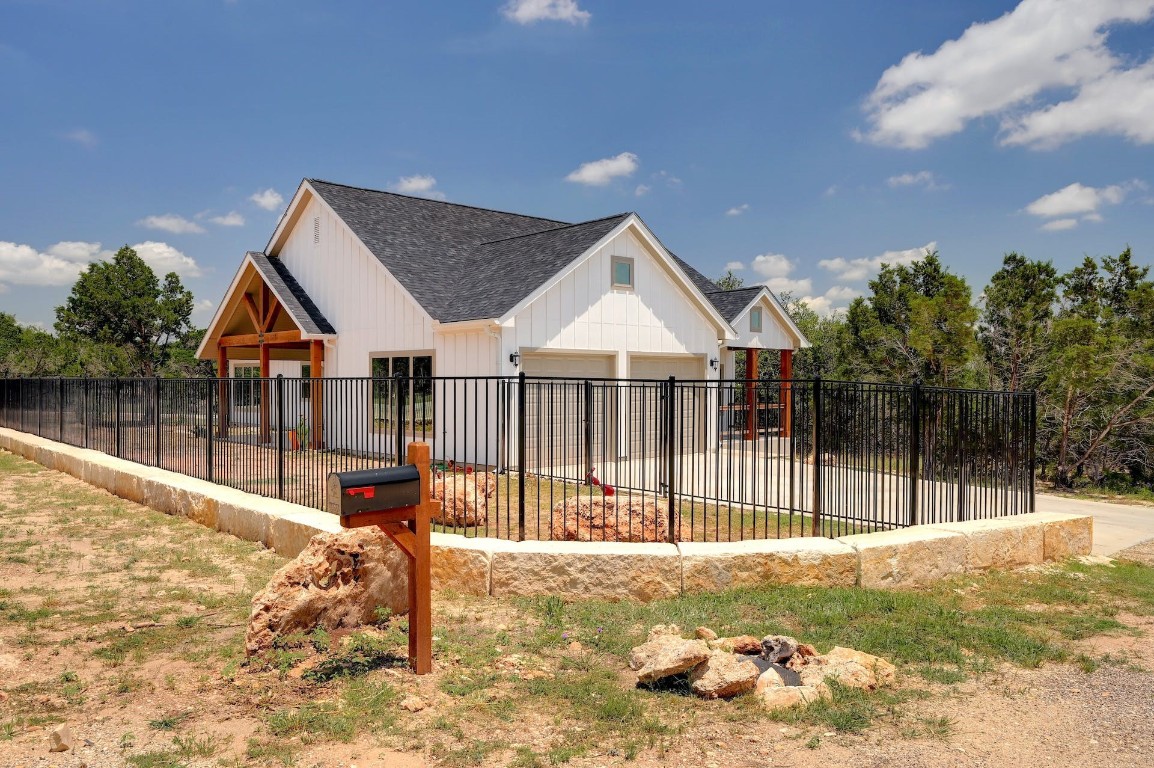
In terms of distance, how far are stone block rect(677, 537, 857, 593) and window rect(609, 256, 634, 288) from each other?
10341mm

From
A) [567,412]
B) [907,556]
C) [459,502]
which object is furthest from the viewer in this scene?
[567,412]

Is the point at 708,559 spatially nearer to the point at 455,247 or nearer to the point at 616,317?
the point at 616,317

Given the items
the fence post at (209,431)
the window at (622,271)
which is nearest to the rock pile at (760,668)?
the fence post at (209,431)

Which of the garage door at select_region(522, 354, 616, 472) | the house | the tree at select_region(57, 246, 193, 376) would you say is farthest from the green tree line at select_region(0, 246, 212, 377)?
the garage door at select_region(522, 354, 616, 472)

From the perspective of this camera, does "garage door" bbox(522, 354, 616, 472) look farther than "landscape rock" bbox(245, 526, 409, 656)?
Yes

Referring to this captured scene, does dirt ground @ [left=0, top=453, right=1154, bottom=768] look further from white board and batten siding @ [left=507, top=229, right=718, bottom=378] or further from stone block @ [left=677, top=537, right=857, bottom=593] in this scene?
white board and batten siding @ [left=507, top=229, right=718, bottom=378]

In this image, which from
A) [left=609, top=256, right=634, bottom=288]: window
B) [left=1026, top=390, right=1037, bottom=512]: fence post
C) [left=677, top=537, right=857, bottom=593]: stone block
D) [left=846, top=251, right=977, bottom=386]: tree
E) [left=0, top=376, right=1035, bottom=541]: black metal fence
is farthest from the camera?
[left=846, top=251, right=977, bottom=386]: tree

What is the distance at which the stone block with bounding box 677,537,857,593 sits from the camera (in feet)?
22.7

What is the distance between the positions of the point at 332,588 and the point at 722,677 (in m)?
3.07

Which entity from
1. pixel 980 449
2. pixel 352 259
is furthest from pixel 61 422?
pixel 980 449

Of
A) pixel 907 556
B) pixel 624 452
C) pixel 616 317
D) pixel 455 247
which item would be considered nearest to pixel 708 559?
pixel 907 556

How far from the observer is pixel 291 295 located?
19.3 meters

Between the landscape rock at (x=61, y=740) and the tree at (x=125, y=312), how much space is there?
35.7m

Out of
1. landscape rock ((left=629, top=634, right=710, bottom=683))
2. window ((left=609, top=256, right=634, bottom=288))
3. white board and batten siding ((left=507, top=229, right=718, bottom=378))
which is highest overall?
window ((left=609, top=256, right=634, bottom=288))
